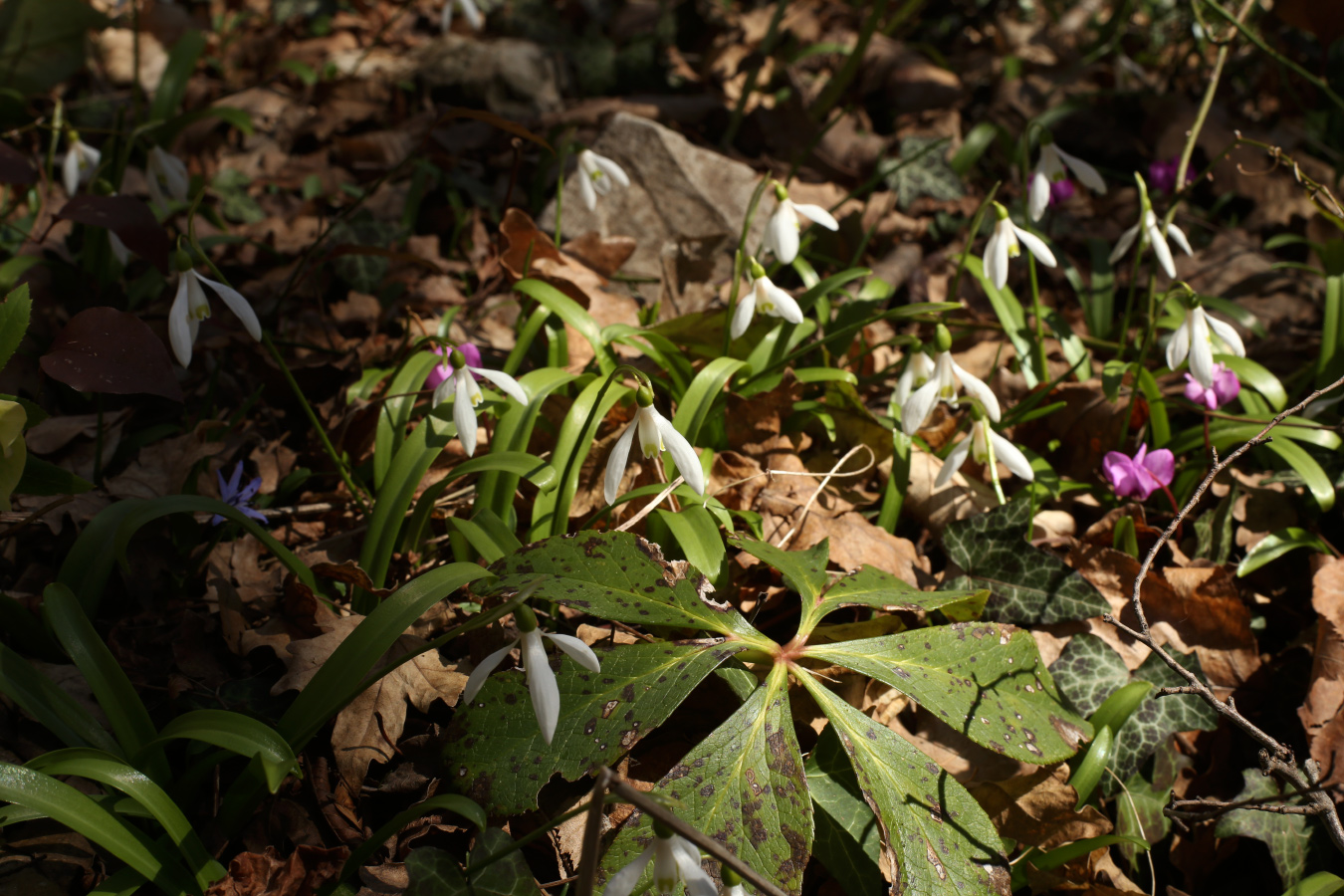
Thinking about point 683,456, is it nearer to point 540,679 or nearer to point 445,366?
point 540,679

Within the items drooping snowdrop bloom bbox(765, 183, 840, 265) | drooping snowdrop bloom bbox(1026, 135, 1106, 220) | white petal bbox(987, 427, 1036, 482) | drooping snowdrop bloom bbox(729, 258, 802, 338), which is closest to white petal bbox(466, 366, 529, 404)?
drooping snowdrop bloom bbox(729, 258, 802, 338)

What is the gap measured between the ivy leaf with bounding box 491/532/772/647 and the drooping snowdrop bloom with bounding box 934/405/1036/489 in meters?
0.75

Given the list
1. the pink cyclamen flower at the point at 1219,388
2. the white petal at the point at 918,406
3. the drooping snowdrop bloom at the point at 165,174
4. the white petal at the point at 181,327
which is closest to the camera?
the white petal at the point at 181,327

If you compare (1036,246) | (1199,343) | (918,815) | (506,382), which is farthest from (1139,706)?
(506,382)

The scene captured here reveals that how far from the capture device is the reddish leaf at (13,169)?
2.10 m

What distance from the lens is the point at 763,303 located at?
2070mm

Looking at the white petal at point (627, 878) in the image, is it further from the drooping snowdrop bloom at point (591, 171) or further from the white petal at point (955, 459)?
the drooping snowdrop bloom at point (591, 171)

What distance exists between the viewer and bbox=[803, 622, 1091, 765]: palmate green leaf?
5.12 feet

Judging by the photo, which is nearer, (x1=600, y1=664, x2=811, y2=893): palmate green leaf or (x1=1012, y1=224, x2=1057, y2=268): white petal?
(x1=600, y1=664, x2=811, y2=893): palmate green leaf

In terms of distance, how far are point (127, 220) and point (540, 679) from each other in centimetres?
180

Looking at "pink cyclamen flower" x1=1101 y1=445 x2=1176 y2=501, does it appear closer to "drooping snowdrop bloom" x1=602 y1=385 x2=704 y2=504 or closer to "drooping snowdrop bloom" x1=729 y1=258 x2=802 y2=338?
"drooping snowdrop bloom" x1=729 y1=258 x2=802 y2=338

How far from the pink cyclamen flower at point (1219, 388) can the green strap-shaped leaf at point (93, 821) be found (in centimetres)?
276

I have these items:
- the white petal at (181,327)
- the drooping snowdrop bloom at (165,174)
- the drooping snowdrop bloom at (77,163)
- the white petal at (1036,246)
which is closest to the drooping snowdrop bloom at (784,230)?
the white petal at (1036,246)

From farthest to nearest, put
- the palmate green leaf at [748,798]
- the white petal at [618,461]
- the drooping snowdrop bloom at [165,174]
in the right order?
the drooping snowdrop bloom at [165,174] < the white petal at [618,461] < the palmate green leaf at [748,798]
